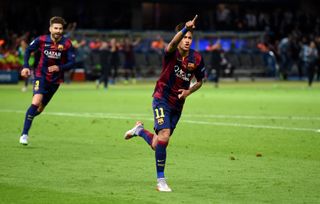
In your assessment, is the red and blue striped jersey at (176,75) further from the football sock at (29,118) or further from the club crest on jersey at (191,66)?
the football sock at (29,118)

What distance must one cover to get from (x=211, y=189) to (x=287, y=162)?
347 centimetres

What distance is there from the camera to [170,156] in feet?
53.1

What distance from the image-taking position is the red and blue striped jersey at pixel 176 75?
12.6 metres

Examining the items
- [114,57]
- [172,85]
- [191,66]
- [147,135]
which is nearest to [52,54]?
→ [147,135]

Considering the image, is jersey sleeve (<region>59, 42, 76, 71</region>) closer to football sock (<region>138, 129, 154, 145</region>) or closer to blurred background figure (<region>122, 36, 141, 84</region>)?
football sock (<region>138, 129, 154, 145</region>)

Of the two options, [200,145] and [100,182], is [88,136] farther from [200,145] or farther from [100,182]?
[100,182]

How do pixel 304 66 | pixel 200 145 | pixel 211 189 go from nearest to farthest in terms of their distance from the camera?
pixel 211 189
pixel 200 145
pixel 304 66

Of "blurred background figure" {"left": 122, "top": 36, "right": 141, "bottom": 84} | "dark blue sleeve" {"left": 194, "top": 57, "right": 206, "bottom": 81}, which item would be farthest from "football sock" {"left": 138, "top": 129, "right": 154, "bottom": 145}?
"blurred background figure" {"left": 122, "top": 36, "right": 141, "bottom": 84}

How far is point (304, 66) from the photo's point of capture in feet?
188

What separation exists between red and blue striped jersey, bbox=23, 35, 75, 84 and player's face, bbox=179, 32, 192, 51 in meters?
5.90

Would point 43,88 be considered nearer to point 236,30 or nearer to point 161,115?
point 161,115

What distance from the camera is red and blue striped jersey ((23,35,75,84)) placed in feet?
59.0

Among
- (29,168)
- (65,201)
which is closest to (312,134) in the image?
(29,168)

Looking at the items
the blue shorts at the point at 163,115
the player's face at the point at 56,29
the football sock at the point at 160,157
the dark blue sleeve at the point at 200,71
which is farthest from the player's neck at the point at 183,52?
the player's face at the point at 56,29
